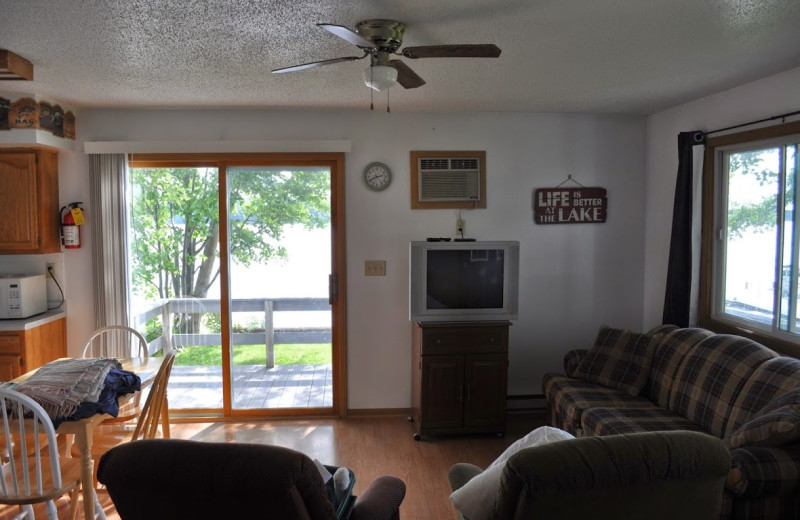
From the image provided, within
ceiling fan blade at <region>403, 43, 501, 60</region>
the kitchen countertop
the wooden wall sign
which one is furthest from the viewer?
the wooden wall sign

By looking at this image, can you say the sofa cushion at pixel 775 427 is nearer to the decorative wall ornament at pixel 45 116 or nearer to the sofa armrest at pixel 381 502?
the sofa armrest at pixel 381 502

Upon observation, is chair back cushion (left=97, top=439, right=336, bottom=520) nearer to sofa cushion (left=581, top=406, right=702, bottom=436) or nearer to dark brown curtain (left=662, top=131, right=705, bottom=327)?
sofa cushion (left=581, top=406, right=702, bottom=436)

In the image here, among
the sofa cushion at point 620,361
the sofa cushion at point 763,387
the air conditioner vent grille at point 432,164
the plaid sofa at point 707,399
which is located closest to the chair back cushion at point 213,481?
the plaid sofa at point 707,399

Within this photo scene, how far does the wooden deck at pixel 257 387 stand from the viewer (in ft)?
13.9

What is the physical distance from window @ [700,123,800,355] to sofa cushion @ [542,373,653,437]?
87cm

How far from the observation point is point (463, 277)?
3.79 metres

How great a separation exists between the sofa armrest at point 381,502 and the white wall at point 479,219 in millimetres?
2228

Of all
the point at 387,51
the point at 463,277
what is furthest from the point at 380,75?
the point at 463,277

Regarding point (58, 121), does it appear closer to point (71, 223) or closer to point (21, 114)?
point (21, 114)

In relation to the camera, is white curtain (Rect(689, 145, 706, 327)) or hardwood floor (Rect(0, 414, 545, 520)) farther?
white curtain (Rect(689, 145, 706, 327))

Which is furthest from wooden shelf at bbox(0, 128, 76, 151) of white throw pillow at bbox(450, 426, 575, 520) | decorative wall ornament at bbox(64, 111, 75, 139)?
white throw pillow at bbox(450, 426, 575, 520)

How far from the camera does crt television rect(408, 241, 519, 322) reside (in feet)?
12.3

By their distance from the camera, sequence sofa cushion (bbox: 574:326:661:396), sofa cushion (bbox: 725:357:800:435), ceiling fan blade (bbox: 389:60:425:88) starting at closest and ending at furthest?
ceiling fan blade (bbox: 389:60:425:88) < sofa cushion (bbox: 725:357:800:435) < sofa cushion (bbox: 574:326:661:396)

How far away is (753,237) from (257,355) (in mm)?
3561
